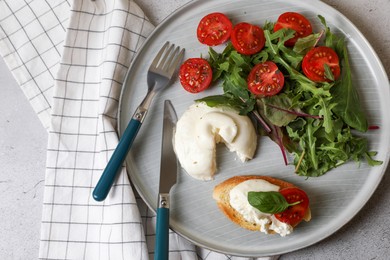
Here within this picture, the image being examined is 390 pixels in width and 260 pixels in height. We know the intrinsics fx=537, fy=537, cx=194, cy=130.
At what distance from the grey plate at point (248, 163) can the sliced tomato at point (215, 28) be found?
66mm

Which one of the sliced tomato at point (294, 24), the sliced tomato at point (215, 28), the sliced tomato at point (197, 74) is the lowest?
the sliced tomato at point (197, 74)

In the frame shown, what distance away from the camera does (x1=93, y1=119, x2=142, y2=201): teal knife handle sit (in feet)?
7.22

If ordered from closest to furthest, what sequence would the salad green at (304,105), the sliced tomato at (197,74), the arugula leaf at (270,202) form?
1. the arugula leaf at (270,202)
2. the salad green at (304,105)
3. the sliced tomato at (197,74)

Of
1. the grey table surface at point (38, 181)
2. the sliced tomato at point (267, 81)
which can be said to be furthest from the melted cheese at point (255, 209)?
the sliced tomato at point (267, 81)

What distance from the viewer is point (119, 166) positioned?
2.21 metres

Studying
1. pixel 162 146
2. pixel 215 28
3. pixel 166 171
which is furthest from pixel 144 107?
pixel 215 28

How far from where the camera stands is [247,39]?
2.20 m

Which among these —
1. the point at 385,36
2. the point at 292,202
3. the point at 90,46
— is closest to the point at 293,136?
the point at 292,202

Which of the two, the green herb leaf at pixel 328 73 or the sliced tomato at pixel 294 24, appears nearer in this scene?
the green herb leaf at pixel 328 73

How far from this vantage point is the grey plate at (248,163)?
7.25ft

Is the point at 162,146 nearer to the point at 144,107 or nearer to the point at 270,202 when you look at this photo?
the point at 144,107

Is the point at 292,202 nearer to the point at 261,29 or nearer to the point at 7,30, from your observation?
the point at 261,29

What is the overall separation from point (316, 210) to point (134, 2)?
1.22m

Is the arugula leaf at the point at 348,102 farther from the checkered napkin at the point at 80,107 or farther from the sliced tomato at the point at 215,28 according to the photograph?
the checkered napkin at the point at 80,107
